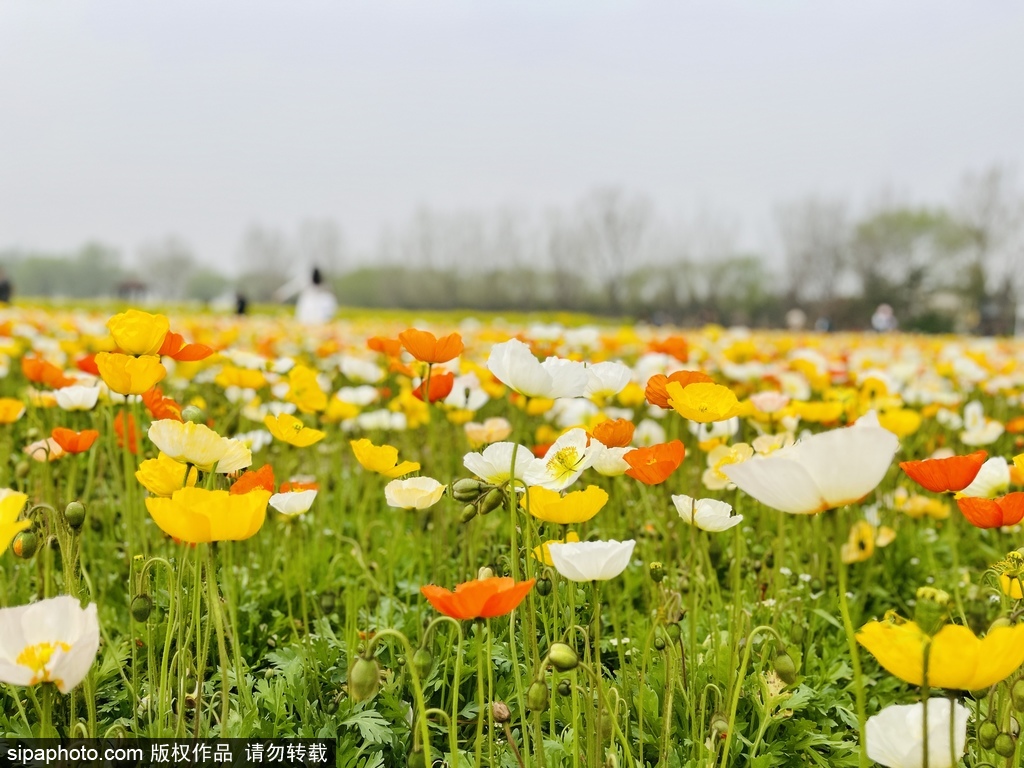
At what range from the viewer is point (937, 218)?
129 feet

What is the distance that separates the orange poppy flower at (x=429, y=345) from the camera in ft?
4.83

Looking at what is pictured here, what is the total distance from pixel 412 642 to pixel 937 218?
44.0 meters

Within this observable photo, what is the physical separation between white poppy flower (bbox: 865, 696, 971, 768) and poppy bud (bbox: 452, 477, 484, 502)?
1.97 feet

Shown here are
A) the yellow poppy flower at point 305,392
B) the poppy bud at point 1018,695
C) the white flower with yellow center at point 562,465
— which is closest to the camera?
the poppy bud at point 1018,695

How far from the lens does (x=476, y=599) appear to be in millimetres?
871

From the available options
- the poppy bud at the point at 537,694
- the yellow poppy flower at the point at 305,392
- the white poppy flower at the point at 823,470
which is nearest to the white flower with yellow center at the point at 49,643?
the poppy bud at the point at 537,694

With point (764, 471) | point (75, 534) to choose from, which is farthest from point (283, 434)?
point (764, 471)

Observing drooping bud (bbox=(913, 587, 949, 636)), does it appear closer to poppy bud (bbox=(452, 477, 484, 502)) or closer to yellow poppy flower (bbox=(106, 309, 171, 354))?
poppy bud (bbox=(452, 477, 484, 502))

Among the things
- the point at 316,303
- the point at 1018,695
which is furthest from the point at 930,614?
the point at 316,303

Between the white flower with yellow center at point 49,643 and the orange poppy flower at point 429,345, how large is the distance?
0.72 m

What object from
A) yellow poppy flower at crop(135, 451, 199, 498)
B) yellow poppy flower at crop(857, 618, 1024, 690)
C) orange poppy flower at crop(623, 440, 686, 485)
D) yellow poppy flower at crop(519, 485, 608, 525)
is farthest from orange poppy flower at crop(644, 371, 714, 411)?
yellow poppy flower at crop(135, 451, 199, 498)

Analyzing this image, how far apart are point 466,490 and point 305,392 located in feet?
2.53

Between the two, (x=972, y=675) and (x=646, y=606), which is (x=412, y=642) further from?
(x=972, y=675)

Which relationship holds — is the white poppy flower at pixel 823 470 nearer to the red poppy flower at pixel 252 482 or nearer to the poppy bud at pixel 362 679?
the poppy bud at pixel 362 679
